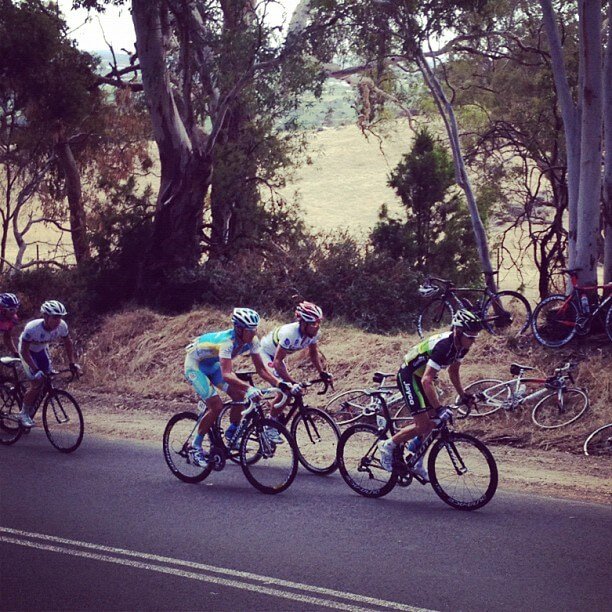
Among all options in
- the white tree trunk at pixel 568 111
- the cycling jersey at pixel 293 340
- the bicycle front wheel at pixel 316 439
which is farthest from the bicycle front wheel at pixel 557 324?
the cycling jersey at pixel 293 340

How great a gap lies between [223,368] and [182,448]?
1.32 m

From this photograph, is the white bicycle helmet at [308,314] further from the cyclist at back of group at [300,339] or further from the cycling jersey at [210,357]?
the cycling jersey at [210,357]

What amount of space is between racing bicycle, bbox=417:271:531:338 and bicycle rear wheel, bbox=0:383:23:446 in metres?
7.23

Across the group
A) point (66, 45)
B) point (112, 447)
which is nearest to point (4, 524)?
point (112, 447)

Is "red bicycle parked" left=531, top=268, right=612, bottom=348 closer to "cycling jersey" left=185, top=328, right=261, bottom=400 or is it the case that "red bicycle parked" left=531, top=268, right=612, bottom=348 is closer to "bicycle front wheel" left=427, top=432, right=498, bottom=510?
"bicycle front wheel" left=427, top=432, right=498, bottom=510

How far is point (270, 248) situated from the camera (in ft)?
83.1

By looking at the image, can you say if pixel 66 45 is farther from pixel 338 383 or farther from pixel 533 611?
pixel 533 611

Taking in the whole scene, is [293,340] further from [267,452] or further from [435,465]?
[435,465]

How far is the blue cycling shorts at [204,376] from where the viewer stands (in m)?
11.2

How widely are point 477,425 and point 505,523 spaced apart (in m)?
4.47

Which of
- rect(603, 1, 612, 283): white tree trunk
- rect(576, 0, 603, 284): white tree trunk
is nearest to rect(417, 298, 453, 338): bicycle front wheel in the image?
rect(576, 0, 603, 284): white tree trunk

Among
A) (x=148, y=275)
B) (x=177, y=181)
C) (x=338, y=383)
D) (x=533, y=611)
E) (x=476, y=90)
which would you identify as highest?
(x=476, y=90)

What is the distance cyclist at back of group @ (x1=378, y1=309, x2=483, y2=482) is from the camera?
982cm

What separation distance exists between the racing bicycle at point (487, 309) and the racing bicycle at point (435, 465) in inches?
234
